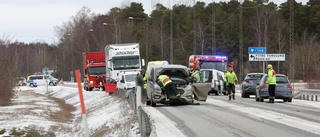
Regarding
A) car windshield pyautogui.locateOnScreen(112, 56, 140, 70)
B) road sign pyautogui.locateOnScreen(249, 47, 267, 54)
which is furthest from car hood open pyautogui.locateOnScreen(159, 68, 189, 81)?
road sign pyautogui.locateOnScreen(249, 47, 267, 54)

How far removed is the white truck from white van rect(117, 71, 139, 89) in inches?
39.6

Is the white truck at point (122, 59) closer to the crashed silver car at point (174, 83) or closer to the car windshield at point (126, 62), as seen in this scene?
the car windshield at point (126, 62)

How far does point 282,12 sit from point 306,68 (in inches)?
1166

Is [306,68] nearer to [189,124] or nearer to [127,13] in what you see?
[127,13]

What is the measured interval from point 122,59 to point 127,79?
2.48m

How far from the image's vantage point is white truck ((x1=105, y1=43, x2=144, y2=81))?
3700 centimetres

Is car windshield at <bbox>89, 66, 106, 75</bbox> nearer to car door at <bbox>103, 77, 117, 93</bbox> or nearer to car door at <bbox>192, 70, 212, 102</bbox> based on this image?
car door at <bbox>103, 77, 117, 93</bbox>

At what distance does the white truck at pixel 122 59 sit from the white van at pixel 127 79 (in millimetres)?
1006

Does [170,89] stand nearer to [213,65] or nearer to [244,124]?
[244,124]

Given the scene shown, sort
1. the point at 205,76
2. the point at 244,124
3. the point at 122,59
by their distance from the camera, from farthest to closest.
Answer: the point at 122,59, the point at 205,76, the point at 244,124

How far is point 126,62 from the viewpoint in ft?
123

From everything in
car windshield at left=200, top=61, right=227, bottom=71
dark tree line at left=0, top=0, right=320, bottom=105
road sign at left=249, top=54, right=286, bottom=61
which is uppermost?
dark tree line at left=0, top=0, right=320, bottom=105

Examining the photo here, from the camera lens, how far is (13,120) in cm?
2338

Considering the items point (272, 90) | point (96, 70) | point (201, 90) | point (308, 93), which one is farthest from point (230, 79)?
point (96, 70)
